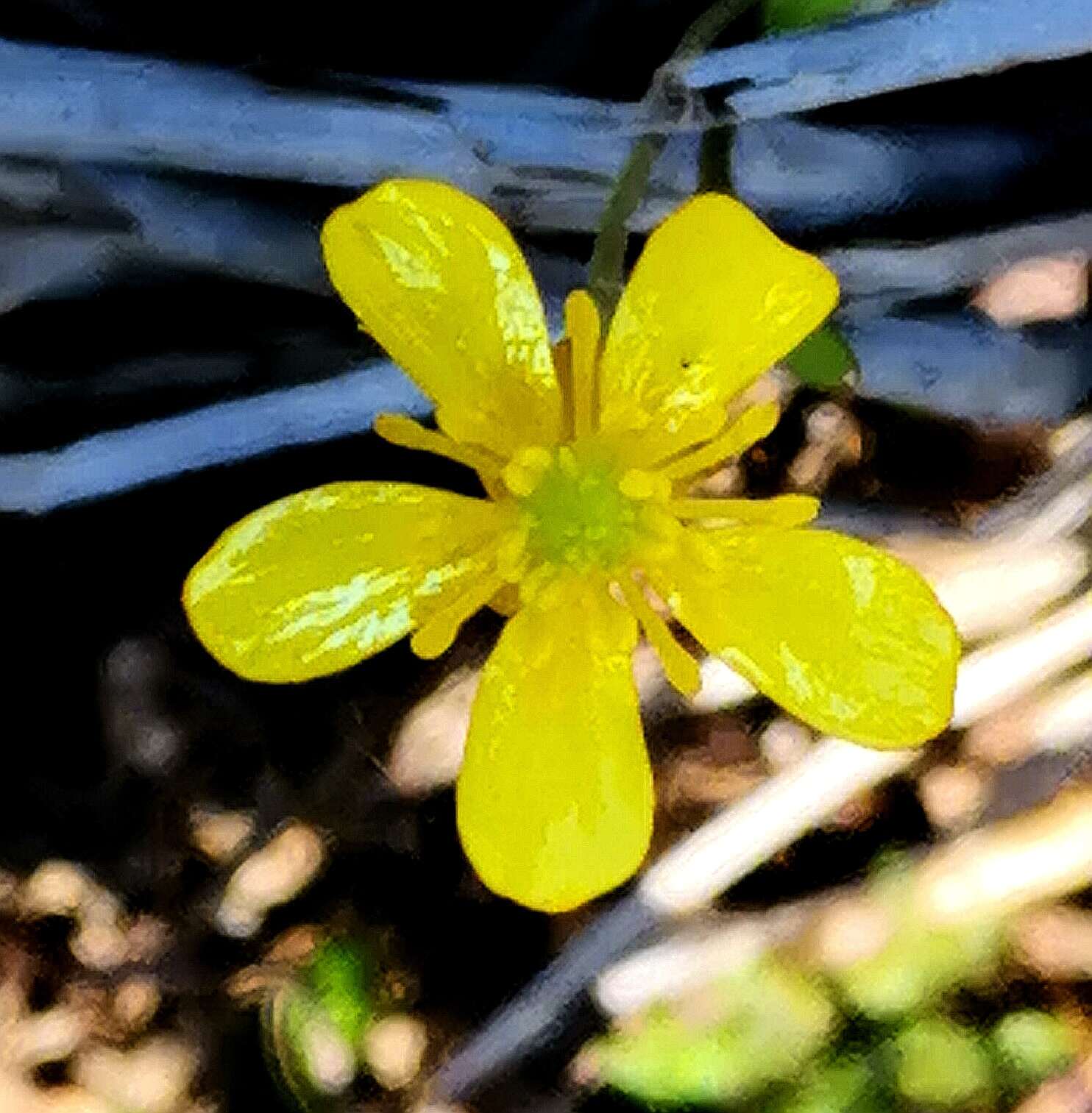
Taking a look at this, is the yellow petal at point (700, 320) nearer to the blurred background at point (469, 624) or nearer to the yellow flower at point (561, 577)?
the yellow flower at point (561, 577)

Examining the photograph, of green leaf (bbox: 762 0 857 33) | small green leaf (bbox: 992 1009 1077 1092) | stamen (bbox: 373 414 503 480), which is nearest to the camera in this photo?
stamen (bbox: 373 414 503 480)

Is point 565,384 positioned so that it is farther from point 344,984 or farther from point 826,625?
point 344,984

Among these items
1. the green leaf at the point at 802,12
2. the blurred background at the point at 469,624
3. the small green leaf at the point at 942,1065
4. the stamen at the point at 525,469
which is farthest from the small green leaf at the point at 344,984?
the green leaf at the point at 802,12

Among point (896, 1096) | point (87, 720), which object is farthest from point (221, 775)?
point (896, 1096)

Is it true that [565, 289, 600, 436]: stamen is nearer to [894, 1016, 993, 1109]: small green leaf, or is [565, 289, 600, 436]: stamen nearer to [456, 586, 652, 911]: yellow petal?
[456, 586, 652, 911]: yellow petal

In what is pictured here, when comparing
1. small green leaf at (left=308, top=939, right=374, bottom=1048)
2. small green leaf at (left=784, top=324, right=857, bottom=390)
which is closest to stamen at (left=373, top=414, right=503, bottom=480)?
small green leaf at (left=784, top=324, right=857, bottom=390)

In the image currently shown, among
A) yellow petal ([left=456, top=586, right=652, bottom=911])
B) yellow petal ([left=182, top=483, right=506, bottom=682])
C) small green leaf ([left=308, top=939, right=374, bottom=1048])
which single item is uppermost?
yellow petal ([left=182, top=483, right=506, bottom=682])
